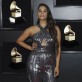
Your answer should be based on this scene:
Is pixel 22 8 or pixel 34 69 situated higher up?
pixel 22 8

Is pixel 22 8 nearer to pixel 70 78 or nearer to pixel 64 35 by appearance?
pixel 64 35

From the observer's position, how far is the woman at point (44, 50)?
250 cm

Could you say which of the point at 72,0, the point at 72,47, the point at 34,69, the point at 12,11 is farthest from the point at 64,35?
the point at 34,69

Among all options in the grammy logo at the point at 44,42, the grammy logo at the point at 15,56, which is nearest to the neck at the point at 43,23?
the grammy logo at the point at 44,42

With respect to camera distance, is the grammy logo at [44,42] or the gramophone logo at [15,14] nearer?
the grammy logo at [44,42]

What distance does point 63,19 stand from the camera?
323cm

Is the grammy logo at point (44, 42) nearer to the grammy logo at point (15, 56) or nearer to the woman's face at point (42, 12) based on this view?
the woman's face at point (42, 12)

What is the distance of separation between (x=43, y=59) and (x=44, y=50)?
0.08 metres

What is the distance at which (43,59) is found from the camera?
251 cm

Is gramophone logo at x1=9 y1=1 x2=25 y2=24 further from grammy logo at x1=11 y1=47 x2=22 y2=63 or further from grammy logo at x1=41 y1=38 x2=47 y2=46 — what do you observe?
grammy logo at x1=41 y1=38 x2=47 y2=46

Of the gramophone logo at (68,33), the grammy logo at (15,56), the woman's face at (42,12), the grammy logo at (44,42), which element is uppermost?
the woman's face at (42,12)

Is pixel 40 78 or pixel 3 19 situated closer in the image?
pixel 40 78

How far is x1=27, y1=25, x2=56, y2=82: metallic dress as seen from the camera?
2.50 metres

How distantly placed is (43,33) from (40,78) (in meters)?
0.39
